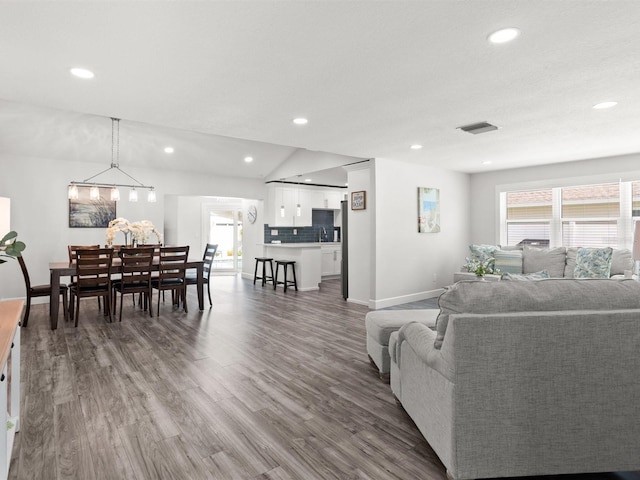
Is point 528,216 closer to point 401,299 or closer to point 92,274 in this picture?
point 401,299

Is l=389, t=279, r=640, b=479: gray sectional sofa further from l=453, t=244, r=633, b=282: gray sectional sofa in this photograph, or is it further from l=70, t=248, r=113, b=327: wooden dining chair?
l=70, t=248, r=113, b=327: wooden dining chair

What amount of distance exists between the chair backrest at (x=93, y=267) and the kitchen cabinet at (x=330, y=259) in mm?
5384

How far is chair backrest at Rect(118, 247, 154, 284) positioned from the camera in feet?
16.7

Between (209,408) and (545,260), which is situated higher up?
(545,260)

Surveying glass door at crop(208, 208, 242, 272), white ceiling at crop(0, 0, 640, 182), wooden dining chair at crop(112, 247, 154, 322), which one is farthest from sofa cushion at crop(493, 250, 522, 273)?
glass door at crop(208, 208, 242, 272)

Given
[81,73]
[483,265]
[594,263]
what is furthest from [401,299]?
[81,73]

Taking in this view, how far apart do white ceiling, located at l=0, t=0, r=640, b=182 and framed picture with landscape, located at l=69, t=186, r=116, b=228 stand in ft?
13.3

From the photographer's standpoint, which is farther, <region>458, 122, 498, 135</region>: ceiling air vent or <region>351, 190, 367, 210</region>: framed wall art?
<region>351, 190, 367, 210</region>: framed wall art

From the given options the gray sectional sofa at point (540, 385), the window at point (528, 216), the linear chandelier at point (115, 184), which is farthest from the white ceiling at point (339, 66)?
the linear chandelier at point (115, 184)

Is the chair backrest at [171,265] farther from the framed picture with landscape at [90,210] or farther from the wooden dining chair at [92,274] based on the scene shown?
the framed picture with landscape at [90,210]

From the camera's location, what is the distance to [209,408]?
100 inches

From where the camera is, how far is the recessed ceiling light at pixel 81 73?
259 centimetres

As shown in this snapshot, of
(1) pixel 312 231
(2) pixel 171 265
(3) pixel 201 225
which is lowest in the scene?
(2) pixel 171 265

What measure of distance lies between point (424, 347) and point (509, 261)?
493 centimetres
